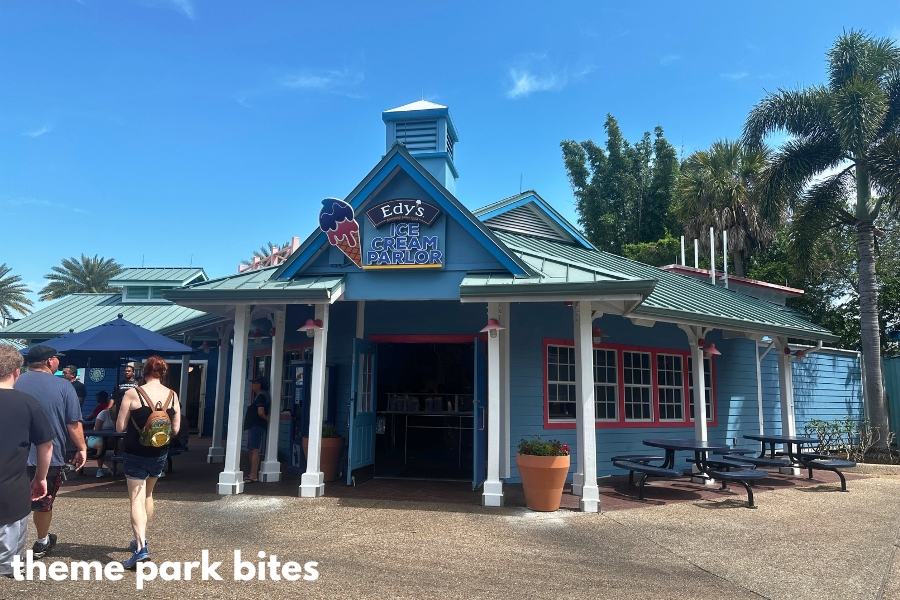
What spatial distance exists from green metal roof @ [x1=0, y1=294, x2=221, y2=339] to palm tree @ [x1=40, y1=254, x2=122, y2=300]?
67.7 feet

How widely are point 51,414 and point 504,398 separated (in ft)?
20.6

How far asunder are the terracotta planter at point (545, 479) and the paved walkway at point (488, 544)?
23 cm

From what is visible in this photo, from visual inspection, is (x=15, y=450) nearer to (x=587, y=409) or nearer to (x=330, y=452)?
(x=330, y=452)

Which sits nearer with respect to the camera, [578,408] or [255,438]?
[578,408]

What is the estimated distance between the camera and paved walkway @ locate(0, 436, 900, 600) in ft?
15.7

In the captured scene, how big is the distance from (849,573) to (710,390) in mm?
7043

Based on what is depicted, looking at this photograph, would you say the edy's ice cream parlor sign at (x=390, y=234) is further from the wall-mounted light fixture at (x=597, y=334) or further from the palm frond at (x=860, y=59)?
the palm frond at (x=860, y=59)

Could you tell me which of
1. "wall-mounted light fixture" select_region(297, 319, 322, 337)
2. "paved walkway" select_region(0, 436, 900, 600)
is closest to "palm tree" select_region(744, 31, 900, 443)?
"paved walkway" select_region(0, 436, 900, 600)

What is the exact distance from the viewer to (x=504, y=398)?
9617mm

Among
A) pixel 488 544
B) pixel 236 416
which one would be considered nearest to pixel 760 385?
pixel 488 544

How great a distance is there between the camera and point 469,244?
28.8 feet

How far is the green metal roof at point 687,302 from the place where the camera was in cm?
933

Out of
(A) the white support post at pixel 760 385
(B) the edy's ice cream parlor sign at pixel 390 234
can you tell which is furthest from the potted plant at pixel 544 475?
(A) the white support post at pixel 760 385

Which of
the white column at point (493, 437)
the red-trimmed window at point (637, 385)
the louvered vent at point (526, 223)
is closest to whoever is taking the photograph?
the white column at point (493, 437)
